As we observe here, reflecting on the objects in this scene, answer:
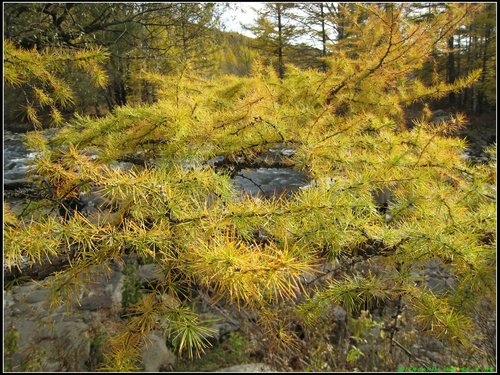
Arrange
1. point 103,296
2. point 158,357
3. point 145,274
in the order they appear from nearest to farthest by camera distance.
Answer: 1. point 158,357
2. point 103,296
3. point 145,274

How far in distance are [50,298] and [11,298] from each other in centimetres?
389

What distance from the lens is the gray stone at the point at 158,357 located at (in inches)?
137

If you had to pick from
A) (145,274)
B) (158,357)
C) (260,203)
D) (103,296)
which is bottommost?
(158,357)

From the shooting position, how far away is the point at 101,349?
3279 millimetres

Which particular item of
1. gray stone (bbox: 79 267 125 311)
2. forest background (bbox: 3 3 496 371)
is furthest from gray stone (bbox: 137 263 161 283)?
forest background (bbox: 3 3 496 371)

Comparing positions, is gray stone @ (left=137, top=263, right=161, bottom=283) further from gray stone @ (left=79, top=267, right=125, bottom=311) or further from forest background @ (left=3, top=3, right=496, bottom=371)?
forest background @ (left=3, top=3, right=496, bottom=371)

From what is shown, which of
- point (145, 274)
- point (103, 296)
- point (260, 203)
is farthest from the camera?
point (145, 274)

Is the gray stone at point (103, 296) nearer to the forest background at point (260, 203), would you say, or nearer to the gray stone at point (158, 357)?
the gray stone at point (158, 357)

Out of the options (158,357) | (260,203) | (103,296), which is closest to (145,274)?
(103,296)

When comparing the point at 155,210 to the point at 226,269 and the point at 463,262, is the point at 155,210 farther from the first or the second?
the point at 463,262

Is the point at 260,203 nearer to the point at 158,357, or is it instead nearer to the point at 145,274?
the point at 158,357

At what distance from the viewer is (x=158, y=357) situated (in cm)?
356

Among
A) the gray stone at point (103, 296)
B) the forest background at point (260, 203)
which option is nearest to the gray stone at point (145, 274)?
Answer: the gray stone at point (103, 296)

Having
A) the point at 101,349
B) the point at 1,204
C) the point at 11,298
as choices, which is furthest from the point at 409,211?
the point at 11,298
